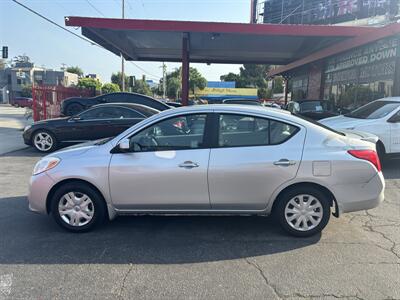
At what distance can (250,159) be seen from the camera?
13.8 ft

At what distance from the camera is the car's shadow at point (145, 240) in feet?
12.7

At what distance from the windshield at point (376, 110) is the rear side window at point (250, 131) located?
4.80 meters

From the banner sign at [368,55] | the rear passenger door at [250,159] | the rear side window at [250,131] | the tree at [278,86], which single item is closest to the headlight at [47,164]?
the rear passenger door at [250,159]

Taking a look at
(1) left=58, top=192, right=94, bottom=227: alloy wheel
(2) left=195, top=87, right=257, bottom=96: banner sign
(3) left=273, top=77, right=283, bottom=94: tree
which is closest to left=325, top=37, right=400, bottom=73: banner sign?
(1) left=58, top=192, right=94, bottom=227: alloy wheel

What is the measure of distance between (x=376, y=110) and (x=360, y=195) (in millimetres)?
4851

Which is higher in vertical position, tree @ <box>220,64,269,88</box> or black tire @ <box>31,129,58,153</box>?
tree @ <box>220,64,269,88</box>

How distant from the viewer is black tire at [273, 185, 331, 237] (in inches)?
168

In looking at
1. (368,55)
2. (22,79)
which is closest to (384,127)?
(368,55)

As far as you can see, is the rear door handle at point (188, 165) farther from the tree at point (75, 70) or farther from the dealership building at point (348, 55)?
the tree at point (75, 70)

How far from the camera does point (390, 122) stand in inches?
310

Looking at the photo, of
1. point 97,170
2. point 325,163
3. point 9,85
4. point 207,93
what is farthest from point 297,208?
point 9,85

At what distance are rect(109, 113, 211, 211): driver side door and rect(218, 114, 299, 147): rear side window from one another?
0.23 meters

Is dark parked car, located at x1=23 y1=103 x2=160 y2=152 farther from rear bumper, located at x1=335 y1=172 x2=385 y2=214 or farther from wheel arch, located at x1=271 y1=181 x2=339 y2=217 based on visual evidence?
rear bumper, located at x1=335 y1=172 x2=385 y2=214

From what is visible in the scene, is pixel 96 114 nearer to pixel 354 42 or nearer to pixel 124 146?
pixel 124 146
